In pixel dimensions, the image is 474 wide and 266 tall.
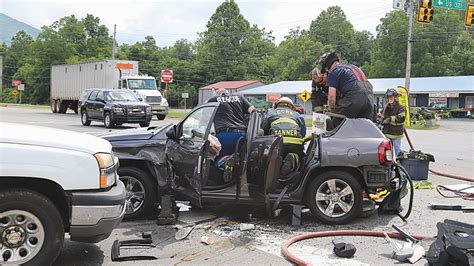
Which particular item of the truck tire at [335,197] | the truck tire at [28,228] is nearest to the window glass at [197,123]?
the truck tire at [335,197]

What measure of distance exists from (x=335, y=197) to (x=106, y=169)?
2.91 meters

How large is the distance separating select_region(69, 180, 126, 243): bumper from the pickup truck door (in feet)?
4.66

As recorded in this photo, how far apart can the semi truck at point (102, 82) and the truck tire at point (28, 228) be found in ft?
68.7

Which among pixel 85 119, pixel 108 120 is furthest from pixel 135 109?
pixel 85 119

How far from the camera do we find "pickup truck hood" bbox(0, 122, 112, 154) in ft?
13.2

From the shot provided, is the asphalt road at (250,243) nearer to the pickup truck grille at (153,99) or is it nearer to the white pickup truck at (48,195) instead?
the white pickup truck at (48,195)

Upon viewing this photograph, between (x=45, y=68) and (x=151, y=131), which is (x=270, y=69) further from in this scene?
(x=151, y=131)

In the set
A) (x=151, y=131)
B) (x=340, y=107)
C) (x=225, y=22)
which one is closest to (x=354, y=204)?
(x=340, y=107)

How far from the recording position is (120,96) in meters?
23.4

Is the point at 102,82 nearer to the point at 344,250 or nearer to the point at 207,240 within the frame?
the point at 207,240

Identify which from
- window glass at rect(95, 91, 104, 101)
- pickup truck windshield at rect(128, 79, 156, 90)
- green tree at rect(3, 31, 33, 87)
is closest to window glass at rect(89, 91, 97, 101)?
window glass at rect(95, 91, 104, 101)

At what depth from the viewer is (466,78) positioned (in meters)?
55.0

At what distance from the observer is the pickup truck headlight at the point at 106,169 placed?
13.9 feet

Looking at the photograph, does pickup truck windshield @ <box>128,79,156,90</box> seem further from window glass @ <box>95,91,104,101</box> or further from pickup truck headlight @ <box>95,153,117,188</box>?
pickup truck headlight @ <box>95,153,117,188</box>
